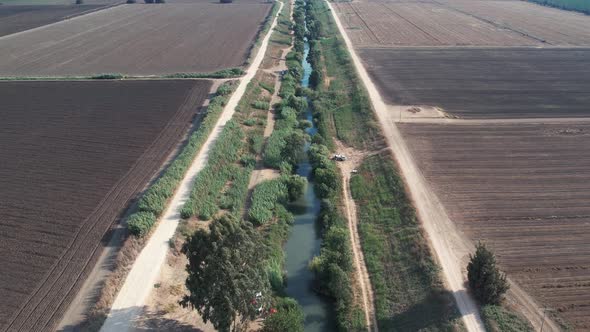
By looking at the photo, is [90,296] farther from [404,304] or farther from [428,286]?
[428,286]

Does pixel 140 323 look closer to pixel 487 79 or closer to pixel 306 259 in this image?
pixel 306 259

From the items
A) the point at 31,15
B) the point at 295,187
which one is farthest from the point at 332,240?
the point at 31,15

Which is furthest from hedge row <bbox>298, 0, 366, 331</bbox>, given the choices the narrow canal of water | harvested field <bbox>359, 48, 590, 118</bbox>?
harvested field <bbox>359, 48, 590, 118</bbox>

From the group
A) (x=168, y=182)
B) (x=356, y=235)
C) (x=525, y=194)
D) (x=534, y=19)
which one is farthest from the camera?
(x=534, y=19)

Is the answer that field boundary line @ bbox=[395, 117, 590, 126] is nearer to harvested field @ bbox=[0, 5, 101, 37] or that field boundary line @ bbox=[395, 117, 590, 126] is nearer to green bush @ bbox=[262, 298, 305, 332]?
green bush @ bbox=[262, 298, 305, 332]

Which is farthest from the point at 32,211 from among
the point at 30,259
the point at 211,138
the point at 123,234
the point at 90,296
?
the point at 211,138

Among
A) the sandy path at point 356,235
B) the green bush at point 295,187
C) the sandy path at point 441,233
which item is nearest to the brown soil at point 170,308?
the sandy path at point 356,235
